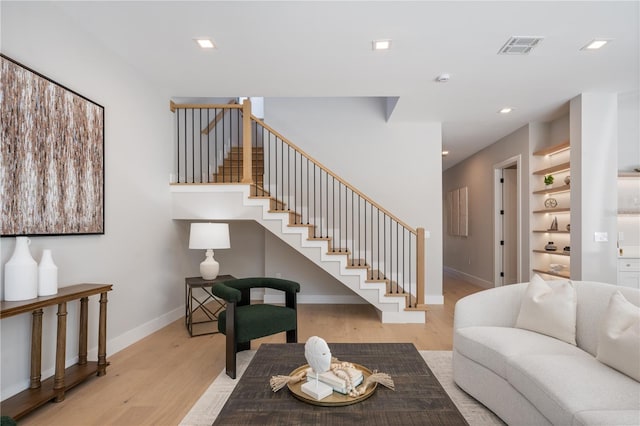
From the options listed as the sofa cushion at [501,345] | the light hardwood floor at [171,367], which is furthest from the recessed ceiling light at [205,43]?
the sofa cushion at [501,345]

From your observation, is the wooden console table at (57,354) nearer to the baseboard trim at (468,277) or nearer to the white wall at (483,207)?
the white wall at (483,207)

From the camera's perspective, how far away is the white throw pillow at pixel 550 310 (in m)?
2.43

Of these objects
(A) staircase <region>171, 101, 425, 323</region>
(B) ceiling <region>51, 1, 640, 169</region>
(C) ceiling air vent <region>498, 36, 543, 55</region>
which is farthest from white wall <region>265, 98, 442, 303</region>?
(C) ceiling air vent <region>498, 36, 543, 55</region>

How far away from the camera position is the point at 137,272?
4.03m

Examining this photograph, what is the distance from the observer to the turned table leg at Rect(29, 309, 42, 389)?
2.49m

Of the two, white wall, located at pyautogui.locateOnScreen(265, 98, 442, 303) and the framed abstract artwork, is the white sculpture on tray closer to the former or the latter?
the framed abstract artwork

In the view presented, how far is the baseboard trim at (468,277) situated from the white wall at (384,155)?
2.03 meters

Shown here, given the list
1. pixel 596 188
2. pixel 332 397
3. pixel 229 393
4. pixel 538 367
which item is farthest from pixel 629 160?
pixel 229 393

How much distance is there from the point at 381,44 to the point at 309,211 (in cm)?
307

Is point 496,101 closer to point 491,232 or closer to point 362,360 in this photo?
point 491,232

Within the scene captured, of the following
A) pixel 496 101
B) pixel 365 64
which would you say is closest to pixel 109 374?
pixel 365 64

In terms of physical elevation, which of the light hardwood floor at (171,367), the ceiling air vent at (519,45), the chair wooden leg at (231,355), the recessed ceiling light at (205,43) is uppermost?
the recessed ceiling light at (205,43)

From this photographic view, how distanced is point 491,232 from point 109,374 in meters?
6.64

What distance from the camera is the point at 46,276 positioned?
254cm
